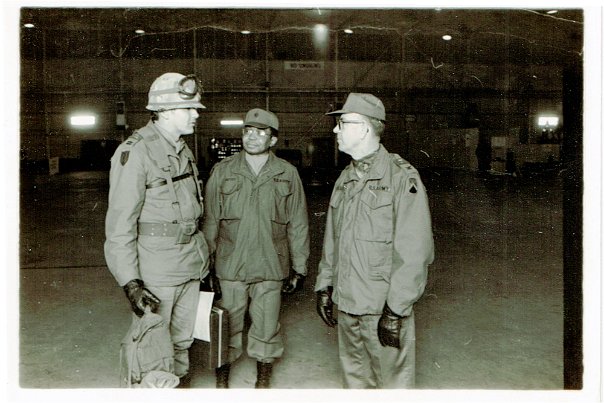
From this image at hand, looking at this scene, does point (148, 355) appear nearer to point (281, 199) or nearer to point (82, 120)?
point (281, 199)

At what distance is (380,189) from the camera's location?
8.34 feet

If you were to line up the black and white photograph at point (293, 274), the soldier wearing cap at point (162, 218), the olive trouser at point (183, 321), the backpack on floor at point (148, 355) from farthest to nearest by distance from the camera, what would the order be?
the olive trouser at point (183, 321) < the soldier wearing cap at point (162, 218) < the backpack on floor at point (148, 355) < the black and white photograph at point (293, 274)

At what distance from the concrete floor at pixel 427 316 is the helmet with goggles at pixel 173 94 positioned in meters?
1.78

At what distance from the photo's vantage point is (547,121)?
74.4ft

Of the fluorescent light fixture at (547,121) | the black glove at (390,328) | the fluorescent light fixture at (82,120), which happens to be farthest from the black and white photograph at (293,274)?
the fluorescent light fixture at (547,121)

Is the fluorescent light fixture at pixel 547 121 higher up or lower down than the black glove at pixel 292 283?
higher up

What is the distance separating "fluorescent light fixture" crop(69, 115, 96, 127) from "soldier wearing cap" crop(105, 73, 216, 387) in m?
20.4

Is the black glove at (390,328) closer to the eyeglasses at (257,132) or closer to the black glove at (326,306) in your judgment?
the black glove at (326,306)

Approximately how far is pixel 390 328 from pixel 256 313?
114 centimetres

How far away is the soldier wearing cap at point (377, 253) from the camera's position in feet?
8.07

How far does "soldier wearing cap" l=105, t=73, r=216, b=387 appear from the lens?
2.53m

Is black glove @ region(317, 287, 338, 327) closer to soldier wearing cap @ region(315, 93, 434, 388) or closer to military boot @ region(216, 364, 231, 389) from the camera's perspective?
soldier wearing cap @ region(315, 93, 434, 388)

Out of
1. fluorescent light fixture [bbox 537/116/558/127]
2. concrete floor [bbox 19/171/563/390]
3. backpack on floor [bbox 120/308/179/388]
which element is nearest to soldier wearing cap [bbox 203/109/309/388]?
concrete floor [bbox 19/171/563/390]

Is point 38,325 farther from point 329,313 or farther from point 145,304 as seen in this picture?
point 329,313
